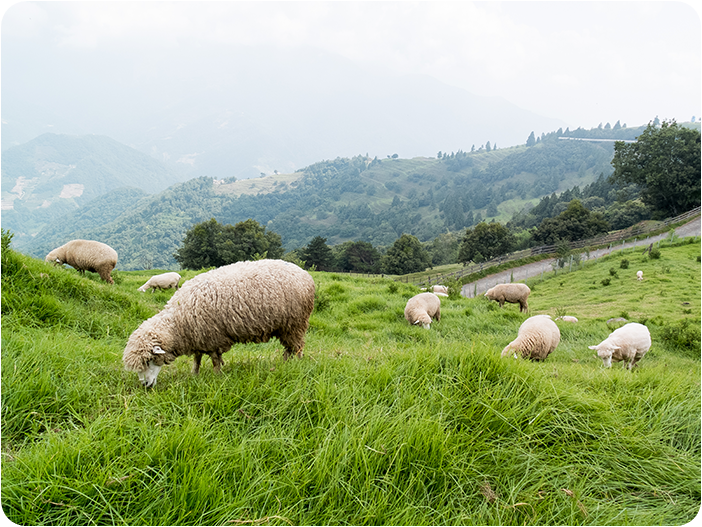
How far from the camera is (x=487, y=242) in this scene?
60031mm

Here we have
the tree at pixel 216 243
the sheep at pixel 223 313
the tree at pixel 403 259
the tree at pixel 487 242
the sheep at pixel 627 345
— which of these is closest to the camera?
the sheep at pixel 223 313

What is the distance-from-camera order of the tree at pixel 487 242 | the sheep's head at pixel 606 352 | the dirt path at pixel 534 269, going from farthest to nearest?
1. the tree at pixel 487 242
2. the dirt path at pixel 534 269
3. the sheep's head at pixel 606 352

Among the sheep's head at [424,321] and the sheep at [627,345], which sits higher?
the sheep at [627,345]

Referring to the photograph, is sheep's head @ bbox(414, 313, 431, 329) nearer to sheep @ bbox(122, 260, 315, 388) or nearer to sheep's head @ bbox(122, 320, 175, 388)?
sheep @ bbox(122, 260, 315, 388)

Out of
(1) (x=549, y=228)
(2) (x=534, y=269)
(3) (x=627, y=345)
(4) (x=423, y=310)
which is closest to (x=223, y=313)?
(4) (x=423, y=310)

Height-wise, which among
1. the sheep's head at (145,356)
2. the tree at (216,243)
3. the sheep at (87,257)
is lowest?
the tree at (216,243)

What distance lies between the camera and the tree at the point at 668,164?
3991 cm

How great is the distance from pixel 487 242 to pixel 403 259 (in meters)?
22.2

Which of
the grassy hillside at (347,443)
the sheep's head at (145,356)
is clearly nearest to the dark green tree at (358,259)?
the sheep's head at (145,356)

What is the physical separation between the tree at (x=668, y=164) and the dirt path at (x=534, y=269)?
6.89m

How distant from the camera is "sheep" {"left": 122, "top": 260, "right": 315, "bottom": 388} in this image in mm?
3945

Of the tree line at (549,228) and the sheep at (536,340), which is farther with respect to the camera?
the tree line at (549,228)

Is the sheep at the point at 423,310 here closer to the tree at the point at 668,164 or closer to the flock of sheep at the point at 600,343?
the flock of sheep at the point at 600,343

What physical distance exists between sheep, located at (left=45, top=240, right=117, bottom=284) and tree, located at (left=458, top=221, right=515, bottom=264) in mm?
57469
